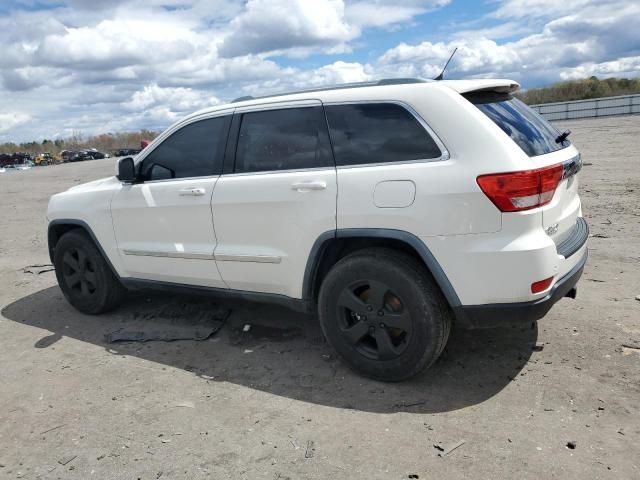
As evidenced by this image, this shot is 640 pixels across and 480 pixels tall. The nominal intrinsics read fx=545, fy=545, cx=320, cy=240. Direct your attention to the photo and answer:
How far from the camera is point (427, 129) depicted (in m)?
3.28

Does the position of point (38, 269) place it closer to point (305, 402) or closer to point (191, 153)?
point (191, 153)

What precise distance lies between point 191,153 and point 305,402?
2.16 metres

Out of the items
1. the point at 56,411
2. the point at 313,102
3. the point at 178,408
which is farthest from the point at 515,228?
the point at 56,411

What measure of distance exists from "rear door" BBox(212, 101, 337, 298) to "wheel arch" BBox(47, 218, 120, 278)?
4.82 feet

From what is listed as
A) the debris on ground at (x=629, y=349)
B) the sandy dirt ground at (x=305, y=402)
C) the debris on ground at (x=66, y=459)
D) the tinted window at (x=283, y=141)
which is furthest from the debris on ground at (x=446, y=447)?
the debris on ground at (x=66, y=459)

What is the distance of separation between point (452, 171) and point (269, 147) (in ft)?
4.64

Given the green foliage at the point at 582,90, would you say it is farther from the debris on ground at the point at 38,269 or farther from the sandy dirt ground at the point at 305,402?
the sandy dirt ground at the point at 305,402

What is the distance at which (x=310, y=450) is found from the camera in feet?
9.75

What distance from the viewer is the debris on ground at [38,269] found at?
7.13 metres

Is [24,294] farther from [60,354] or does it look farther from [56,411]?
[56,411]

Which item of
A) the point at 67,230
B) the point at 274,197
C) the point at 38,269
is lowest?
the point at 38,269

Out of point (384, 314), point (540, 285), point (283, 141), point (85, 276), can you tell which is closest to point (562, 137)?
point (540, 285)

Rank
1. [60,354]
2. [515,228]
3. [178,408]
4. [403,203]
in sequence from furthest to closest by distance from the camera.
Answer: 1. [60,354]
2. [178,408]
3. [403,203]
4. [515,228]

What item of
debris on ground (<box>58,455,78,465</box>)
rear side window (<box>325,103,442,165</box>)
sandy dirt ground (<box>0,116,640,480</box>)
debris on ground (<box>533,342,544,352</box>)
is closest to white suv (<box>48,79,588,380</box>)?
rear side window (<box>325,103,442,165</box>)
